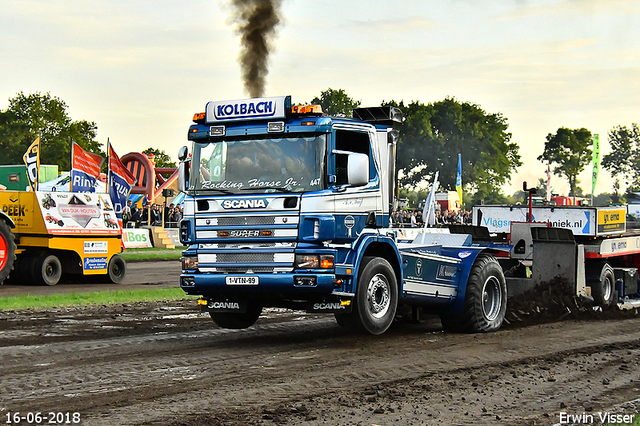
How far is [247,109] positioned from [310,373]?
3.68 metres

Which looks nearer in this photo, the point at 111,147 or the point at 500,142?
the point at 111,147

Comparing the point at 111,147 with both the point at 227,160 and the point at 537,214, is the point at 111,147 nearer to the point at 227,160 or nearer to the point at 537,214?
the point at 537,214

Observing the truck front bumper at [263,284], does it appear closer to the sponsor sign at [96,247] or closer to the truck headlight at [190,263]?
the truck headlight at [190,263]

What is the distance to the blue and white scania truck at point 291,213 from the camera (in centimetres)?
956

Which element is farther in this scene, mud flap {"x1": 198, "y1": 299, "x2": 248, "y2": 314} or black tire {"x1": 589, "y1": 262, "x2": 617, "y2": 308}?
black tire {"x1": 589, "y1": 262, "x2": 617, "y2": 308}

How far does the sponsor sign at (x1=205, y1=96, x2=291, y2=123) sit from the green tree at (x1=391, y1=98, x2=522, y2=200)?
83485 millimetres

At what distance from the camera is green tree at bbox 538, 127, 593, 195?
101938 mm

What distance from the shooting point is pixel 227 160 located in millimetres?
10078

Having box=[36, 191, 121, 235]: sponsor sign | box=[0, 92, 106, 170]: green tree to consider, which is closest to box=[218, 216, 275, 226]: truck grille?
box=[36, 191, 121, 235]: sponsor sign

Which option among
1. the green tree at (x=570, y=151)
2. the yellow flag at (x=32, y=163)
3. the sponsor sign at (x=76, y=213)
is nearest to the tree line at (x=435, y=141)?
the green tree at (x=570, y=151)

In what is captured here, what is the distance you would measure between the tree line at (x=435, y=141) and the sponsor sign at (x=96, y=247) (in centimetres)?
6431

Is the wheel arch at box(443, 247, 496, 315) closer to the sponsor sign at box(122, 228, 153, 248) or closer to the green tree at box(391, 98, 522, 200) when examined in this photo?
the sponsor sign at box(122, 228, 153, 248)

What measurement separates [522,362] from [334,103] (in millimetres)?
81184

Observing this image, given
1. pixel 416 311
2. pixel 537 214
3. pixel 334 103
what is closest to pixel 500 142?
pixel 334 103
